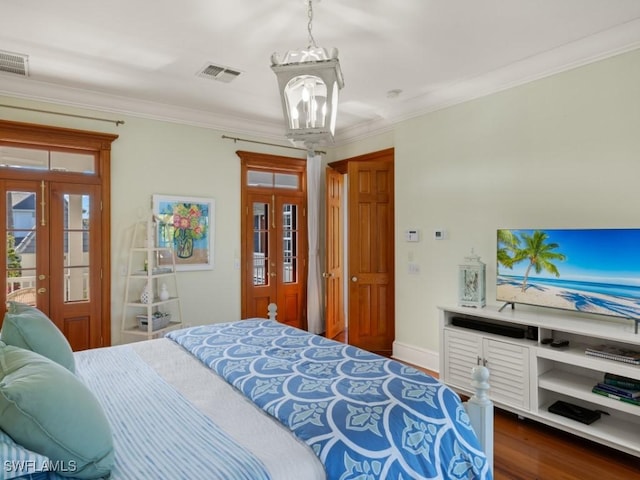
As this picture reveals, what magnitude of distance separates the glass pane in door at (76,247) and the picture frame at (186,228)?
659 millimetres

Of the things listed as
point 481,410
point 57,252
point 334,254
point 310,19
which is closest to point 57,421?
point 481,410

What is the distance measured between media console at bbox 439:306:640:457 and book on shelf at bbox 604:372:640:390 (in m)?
0.10

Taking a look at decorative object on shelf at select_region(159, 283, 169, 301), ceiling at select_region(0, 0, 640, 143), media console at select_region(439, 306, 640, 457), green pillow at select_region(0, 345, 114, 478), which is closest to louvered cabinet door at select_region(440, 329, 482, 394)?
media console at select_region(439, 306, 640, 457)

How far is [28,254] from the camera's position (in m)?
3.58

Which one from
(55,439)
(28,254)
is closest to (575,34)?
(55,439)

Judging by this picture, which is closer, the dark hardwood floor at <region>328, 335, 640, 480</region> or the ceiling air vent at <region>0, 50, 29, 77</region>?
the dark hardwood floor at <region>328, 335, 640, 480</region>

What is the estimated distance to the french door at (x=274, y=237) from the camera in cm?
486

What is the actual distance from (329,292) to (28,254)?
3292 millimetres

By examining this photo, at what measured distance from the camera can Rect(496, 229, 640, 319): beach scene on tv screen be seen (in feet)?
8.27

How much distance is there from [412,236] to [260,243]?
1.95m

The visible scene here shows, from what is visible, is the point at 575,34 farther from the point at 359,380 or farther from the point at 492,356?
the point at 359,380

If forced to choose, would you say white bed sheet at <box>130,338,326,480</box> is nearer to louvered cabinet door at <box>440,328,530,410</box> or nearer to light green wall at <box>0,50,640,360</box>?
louvered cabinet door at <box>440,328,530,410</box>

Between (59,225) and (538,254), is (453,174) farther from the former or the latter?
(59,225)

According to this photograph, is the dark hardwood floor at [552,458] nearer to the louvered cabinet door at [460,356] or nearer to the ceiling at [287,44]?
the louvered cabinet door at [460,356]
